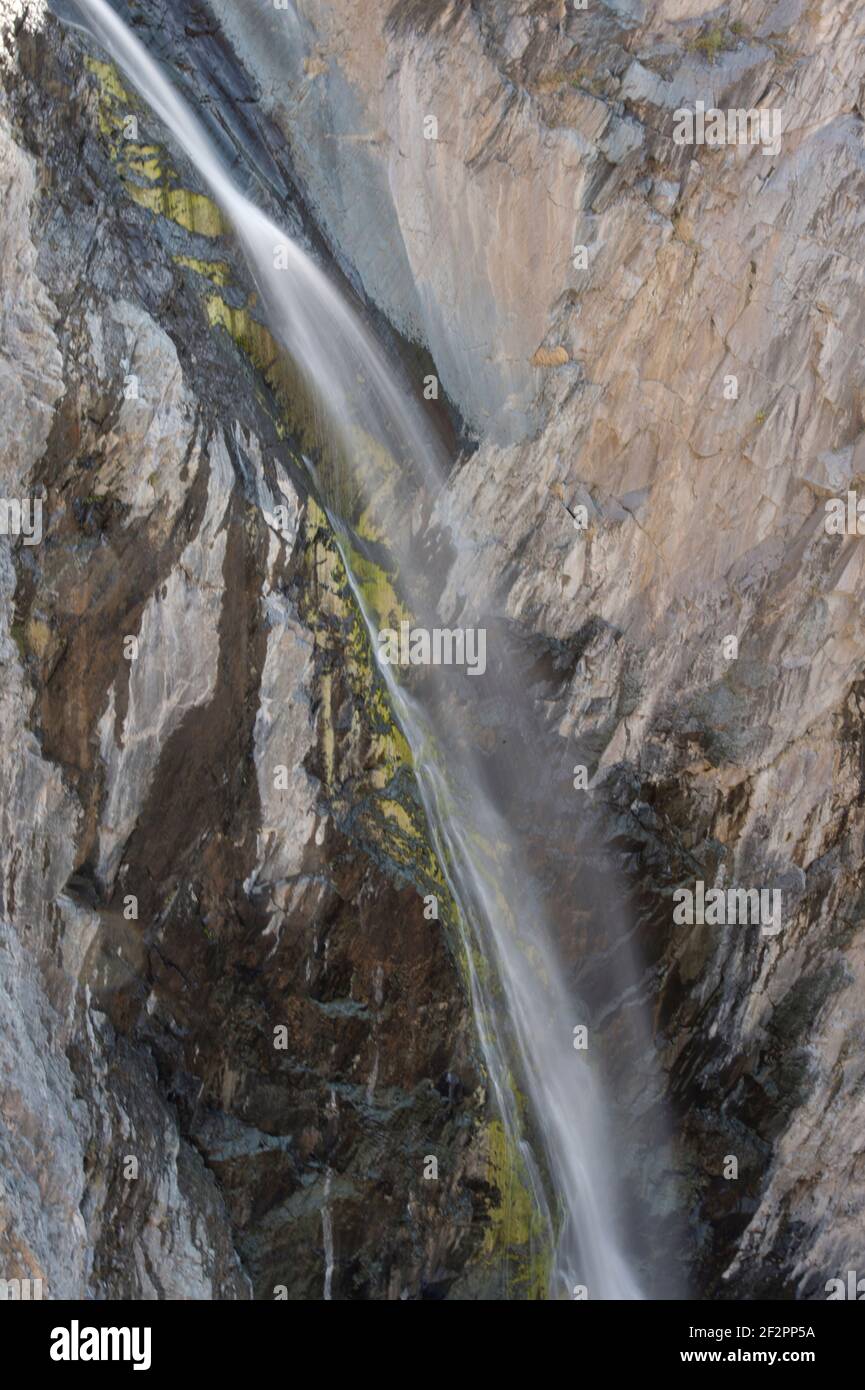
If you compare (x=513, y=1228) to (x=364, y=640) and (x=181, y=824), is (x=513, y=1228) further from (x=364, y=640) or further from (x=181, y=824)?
(x=364, y=640)

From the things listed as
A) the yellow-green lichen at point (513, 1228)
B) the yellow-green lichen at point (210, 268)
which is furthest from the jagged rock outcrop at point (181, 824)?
the yellow-green lichen at point (513, 1228)

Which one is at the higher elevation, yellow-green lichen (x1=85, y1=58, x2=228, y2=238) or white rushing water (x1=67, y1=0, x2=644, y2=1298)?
yellow-green lichen (x1=85, y1=58, x2=228, y2=238)

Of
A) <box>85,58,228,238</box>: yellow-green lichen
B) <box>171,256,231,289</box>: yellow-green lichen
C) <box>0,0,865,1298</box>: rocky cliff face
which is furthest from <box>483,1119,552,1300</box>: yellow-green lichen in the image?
<box>85,58,228,238</box>: yellow-green lichen

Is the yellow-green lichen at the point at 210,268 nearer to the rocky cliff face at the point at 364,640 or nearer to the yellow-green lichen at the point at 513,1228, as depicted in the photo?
the rocky cliff face at the point at 364,640

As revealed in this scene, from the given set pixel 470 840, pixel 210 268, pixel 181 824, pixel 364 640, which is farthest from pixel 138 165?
pixel 470 840

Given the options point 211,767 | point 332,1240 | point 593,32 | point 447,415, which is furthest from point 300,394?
point 332,1240

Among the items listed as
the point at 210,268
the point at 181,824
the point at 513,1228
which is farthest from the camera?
the point at 513,1228

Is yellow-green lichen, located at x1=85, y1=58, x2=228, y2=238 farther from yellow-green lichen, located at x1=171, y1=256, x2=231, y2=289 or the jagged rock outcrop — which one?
yellow-green lichen, located at x1=171, y1=256, x2=231, y2=289
